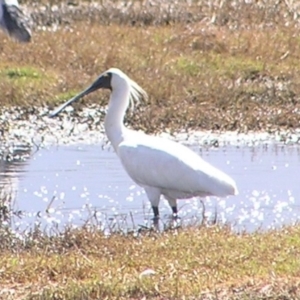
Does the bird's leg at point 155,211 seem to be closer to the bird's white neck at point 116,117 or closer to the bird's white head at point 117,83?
the bird's white neck at point 116,117

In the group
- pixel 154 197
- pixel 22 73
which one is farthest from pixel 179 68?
pixel 154 197

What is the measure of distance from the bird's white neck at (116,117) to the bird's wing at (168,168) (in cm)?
21

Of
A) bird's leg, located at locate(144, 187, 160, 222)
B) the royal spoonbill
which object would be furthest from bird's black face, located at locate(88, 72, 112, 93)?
the royal spoonbill

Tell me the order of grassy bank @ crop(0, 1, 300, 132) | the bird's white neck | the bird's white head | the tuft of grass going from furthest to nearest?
the tuft of grass → grassy bank @ crop(0, 1, 300, 132) → the bird's white head → the bird's white neck

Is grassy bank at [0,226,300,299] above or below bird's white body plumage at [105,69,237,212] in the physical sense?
above

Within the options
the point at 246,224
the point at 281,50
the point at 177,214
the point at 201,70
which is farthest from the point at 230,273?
the point at 281,50

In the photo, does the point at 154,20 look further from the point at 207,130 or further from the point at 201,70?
the point at 207,130

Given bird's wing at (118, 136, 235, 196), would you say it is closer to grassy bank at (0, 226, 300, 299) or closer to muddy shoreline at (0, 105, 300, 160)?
grassy bank at (0, 226, 300, 299)

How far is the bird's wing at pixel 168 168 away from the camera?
32.5 feet

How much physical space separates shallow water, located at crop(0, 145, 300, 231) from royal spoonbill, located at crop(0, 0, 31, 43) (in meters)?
1.52

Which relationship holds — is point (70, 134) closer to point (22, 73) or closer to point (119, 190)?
point (22, 73)

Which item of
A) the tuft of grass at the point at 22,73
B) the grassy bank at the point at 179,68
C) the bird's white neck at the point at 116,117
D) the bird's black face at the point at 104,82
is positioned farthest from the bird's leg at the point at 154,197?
the tuft of grass at the point at 22,73

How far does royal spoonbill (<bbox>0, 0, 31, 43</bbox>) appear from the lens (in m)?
8.03

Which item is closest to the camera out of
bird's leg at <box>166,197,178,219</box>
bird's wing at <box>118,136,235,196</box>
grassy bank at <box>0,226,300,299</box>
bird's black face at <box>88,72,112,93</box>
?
grassy bank at <box>0,226,300,299</box>
